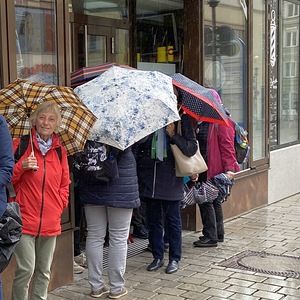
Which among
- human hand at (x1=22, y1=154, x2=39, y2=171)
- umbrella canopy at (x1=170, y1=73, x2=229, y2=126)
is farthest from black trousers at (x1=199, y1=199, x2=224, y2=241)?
human hand at (x1=22, y1=154, x2=39, y2=171)

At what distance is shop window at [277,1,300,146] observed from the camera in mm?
10078

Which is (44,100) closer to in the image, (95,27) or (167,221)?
(167,221)

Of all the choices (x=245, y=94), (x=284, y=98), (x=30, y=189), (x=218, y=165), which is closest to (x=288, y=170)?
(x=284, y=98)

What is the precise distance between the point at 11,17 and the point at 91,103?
911 millimetres

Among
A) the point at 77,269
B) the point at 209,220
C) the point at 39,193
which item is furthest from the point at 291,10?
the point at 39,193

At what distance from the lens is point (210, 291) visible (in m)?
5.28

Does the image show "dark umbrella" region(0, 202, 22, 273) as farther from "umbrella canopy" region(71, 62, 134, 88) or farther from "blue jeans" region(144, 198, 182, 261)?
"blue jeans" region(144, 198, 182, 261)

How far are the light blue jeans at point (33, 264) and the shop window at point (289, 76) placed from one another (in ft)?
20.6

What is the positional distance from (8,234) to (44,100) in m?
1.20

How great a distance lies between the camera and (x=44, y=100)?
4.48 meters

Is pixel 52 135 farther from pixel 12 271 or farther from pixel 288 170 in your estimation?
pixel 288 170

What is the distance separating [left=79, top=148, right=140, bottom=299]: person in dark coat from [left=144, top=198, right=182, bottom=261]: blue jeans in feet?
2.44

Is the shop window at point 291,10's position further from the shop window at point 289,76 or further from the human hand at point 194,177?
Answer: the human hand at point 194,177

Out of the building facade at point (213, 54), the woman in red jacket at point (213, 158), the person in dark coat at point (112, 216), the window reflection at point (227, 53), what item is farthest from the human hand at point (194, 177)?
the window reflection at point (227, 53)
